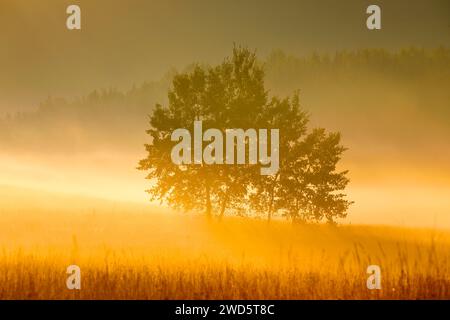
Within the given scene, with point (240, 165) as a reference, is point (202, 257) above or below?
below

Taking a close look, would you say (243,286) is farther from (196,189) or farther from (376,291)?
(196,189)

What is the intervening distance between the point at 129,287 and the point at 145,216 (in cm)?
2353

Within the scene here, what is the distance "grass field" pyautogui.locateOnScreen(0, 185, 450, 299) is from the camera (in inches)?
378

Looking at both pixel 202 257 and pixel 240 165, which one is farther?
pixel 240 165

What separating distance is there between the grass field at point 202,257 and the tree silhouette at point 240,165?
156cm

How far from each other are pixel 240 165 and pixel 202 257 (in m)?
9.71

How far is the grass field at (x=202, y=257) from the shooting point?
9.60 metres

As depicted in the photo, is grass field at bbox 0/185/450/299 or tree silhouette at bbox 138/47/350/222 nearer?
grass field at bbox 0/185/450/299

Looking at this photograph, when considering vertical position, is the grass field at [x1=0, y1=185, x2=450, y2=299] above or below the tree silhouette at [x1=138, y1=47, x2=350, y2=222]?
below

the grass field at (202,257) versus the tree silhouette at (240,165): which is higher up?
the tree silhouette at (240,165)

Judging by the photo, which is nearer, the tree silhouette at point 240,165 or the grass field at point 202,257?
the grass field at point 202,257

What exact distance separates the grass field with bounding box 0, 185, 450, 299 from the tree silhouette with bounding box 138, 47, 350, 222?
1.56 meters

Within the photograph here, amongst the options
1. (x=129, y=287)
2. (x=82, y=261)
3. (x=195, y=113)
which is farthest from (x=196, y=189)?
(x=129, y=287)

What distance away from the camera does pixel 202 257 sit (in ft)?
55.4
